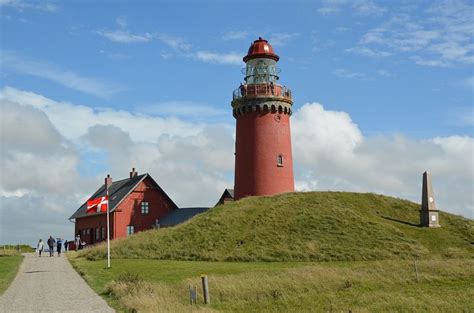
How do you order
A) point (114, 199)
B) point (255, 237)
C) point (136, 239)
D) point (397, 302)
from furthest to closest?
1. point (114, 199)
2. point (136, 239)
3. point (255, 237)
4. point (397, 302)

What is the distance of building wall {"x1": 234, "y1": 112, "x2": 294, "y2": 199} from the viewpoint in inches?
1746

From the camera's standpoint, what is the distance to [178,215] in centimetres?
5328

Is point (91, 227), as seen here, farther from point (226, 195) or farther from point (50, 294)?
point (50, 294)

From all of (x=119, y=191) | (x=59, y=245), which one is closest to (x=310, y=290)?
(x=59, y=245)

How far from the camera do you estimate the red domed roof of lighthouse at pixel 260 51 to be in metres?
45.6

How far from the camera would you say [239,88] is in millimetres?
46406

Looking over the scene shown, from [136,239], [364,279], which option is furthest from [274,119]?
[364,279]

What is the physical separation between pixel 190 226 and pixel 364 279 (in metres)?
19.8

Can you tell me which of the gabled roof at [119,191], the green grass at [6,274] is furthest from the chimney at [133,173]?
the green grass at [6,274]

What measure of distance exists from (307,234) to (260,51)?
55.0ft

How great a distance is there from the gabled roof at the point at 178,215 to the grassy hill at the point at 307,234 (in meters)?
10.1

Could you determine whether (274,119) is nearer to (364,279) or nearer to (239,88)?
(239,88)

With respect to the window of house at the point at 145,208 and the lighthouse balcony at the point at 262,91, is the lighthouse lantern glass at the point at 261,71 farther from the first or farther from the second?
the window of house at the point at 145,208

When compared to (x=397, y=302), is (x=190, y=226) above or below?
above
